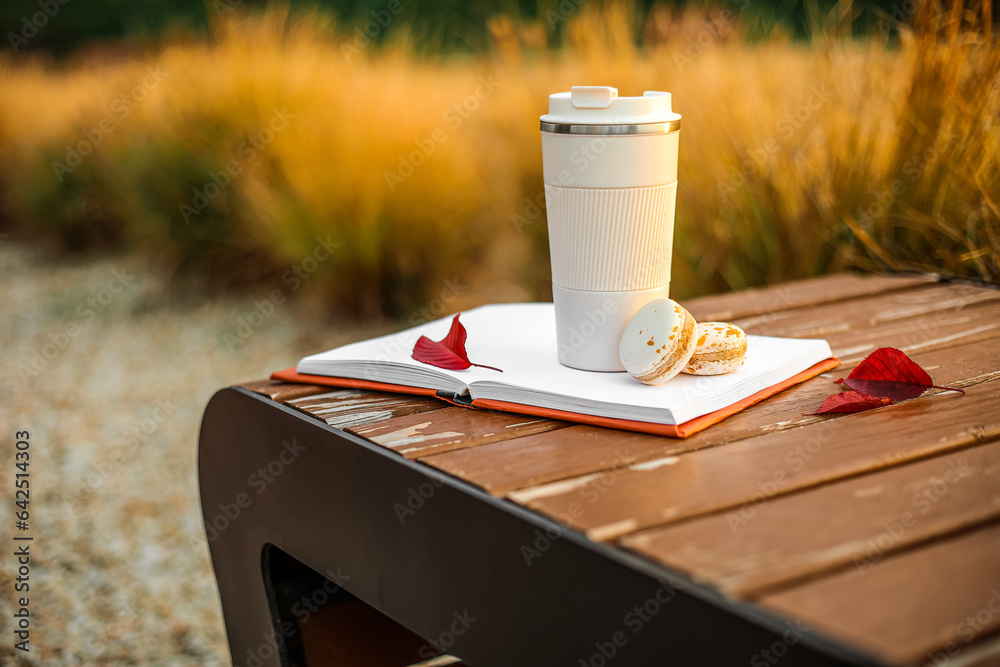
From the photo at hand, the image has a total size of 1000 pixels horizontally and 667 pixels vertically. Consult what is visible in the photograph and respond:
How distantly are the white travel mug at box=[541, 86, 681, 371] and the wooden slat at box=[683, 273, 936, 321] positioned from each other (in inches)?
15.2

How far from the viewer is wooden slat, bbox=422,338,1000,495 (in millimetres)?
665

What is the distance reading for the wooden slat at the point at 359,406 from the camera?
0.83 meters

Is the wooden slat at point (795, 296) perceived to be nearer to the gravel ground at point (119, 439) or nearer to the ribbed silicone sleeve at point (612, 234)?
the ribbed silicone sleeve at point (612, 234)

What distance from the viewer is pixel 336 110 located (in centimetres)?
316

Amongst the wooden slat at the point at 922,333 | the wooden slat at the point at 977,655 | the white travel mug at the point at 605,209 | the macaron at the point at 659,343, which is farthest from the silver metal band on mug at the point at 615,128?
the wooden slat at the point at 977,655

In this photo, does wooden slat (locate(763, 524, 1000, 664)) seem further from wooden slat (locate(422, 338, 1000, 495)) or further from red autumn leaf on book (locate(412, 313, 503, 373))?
red autumn leaf on book (locate(412, 313, 503, 373))

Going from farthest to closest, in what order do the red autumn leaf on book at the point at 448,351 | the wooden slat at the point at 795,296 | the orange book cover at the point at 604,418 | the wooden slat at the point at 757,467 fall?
the wooden slat at the point at 795,296 < the red autumn leaf on book at the point at 448,351 < the orange book cover at the point at 604,418 < the wooden slat at the point at 757,467

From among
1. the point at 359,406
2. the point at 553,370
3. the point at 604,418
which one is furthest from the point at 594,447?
the point at 359,406

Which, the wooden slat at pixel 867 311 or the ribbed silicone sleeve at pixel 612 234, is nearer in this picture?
the ribbed silicone sleeve at pixel 612 234

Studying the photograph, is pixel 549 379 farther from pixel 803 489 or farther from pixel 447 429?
pixel 803 489

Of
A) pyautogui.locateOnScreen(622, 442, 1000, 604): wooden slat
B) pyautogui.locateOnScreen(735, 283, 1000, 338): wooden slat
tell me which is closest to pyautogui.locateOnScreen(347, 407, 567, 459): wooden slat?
pyautogui.locateOnScreen(622, 442, 1000, 604): wooden slat

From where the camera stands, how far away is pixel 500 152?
285cm

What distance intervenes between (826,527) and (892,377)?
1.12 ft

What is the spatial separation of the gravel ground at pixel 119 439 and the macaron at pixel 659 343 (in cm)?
120
